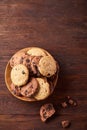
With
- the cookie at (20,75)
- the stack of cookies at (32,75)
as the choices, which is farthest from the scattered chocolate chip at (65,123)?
the cookie at (20,75)

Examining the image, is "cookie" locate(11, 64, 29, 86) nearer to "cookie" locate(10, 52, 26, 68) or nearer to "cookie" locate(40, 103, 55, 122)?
"cookie" locate(10, 52, 26, 68)

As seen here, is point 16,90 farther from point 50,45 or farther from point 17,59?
point 50,45

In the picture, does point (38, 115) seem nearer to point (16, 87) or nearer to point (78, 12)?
point (16, 87)

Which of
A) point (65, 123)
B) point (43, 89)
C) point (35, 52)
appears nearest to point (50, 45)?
point (35, 52)

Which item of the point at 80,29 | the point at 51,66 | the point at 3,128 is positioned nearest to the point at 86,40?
the point at 80,29

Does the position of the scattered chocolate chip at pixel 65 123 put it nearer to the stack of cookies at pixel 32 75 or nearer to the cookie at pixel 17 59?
the stack of cookies at pixel 32 75

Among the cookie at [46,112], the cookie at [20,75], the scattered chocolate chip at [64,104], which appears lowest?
the cookie at [46,112]
